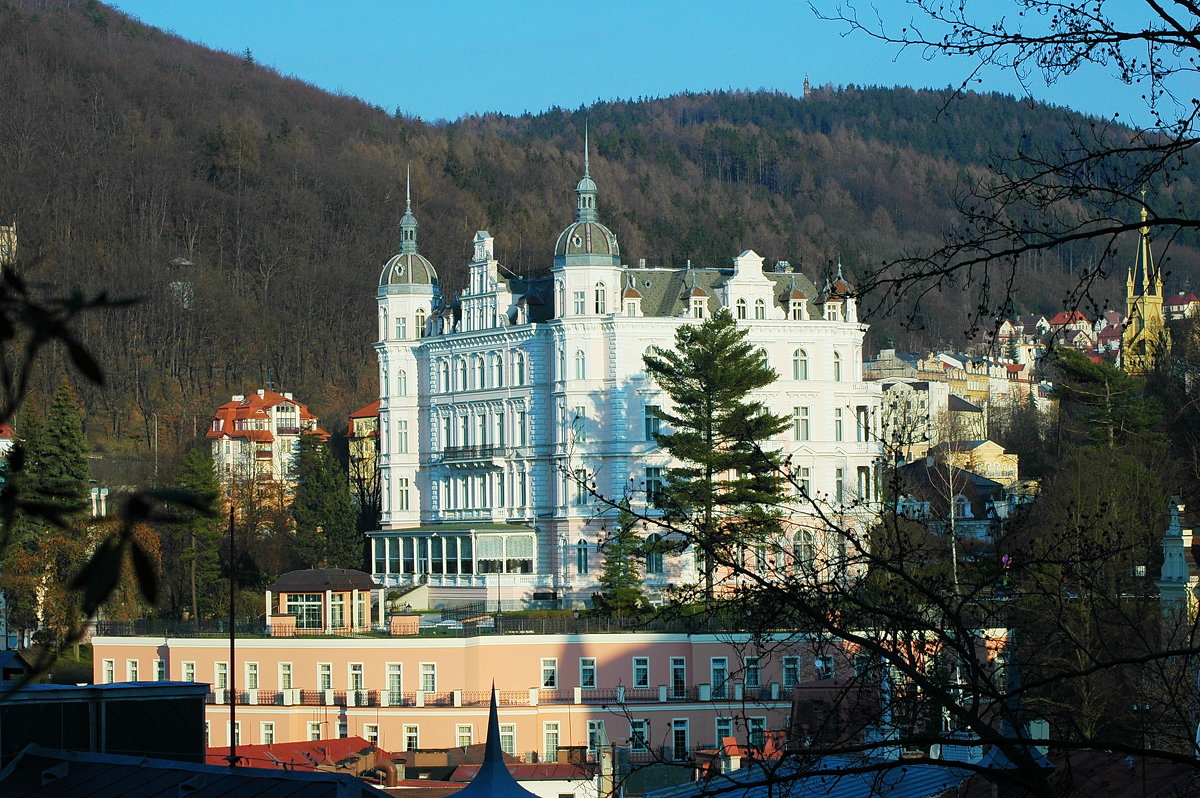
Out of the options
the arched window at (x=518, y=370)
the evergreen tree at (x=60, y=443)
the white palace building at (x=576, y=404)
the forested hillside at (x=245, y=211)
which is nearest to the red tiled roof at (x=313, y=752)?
the evergreen tree at (x=60, y=443)

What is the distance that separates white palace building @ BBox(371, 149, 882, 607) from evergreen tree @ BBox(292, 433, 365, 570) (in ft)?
7.82

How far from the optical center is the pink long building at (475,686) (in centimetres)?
5075

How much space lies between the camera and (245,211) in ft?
431

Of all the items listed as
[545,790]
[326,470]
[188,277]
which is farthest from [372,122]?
[545,790]

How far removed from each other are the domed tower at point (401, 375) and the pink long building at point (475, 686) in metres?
20.1

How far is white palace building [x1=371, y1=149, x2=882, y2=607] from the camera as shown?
2608 inches

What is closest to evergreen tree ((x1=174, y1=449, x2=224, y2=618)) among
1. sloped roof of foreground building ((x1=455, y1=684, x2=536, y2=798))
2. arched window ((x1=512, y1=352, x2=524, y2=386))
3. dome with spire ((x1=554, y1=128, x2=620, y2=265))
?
arched window ((x1=512, y1=352, x2=524, y2=386))

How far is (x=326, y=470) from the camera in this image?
3002 inches

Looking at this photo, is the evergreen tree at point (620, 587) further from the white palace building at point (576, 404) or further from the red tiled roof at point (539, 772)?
the red tiled roof at point (539, 772)

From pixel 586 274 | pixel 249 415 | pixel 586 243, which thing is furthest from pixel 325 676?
pixel 249 415

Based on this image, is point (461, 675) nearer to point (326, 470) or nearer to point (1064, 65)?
point (326, 470)

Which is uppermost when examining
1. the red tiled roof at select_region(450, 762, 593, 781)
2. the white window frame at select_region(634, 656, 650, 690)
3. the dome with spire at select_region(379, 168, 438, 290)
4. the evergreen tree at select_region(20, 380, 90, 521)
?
the dome with spire at select_region(379, 168, 438, 290)

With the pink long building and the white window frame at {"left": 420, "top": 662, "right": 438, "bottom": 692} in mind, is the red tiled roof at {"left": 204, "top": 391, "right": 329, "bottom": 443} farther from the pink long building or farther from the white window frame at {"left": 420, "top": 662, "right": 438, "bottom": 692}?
the white window frame at {"left": 420, "top": 662, "right": 438, "bottom": 692}

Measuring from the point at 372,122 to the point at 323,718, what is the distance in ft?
402
